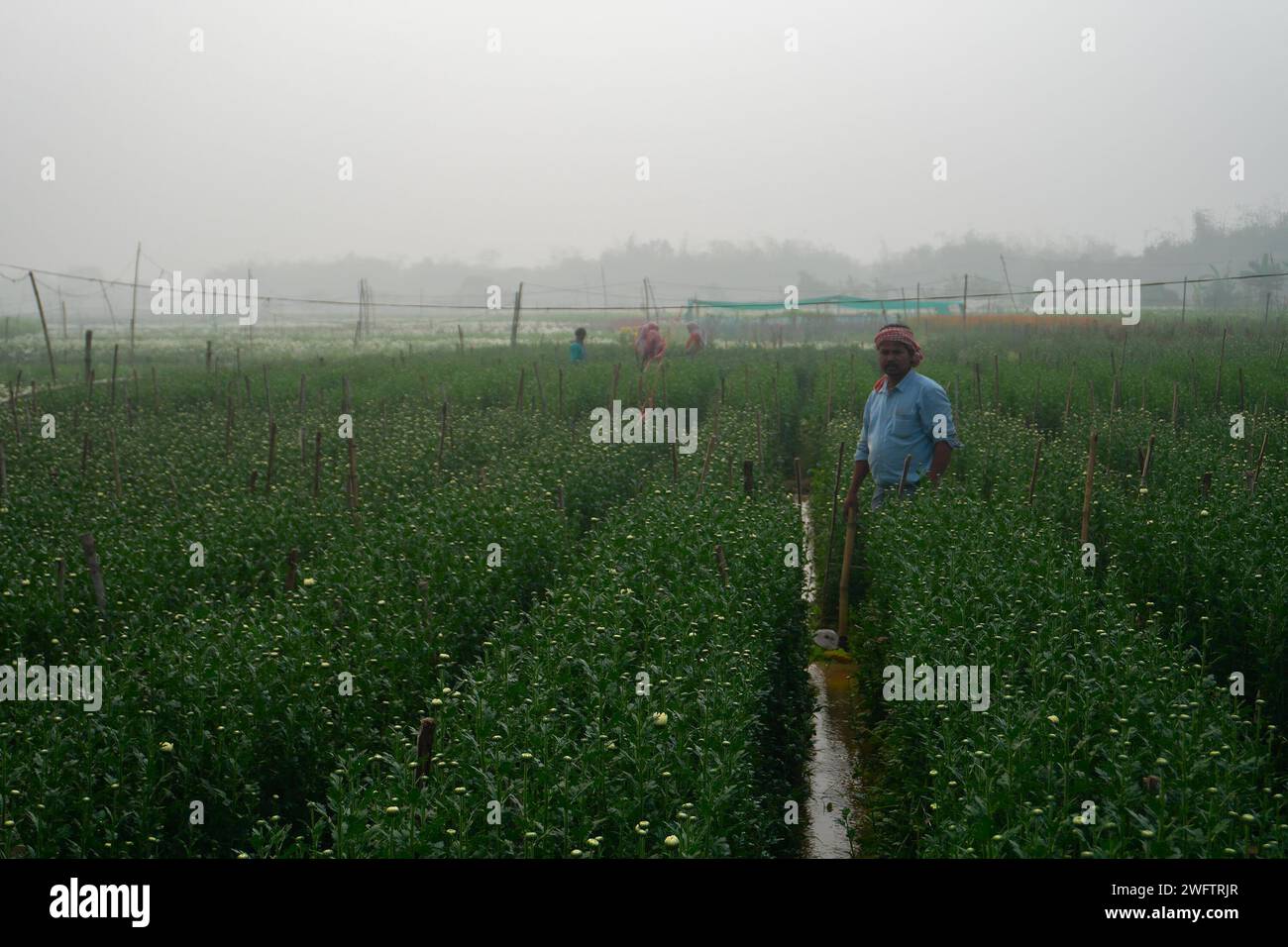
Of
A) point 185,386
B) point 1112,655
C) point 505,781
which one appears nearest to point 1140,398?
point 1112,655

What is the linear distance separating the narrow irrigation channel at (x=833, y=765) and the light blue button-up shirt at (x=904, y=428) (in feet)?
3.99

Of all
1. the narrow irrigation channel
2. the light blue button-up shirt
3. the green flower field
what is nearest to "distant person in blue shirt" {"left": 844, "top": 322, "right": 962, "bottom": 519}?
the light blue button-up shirt

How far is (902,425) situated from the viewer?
850 centimetres

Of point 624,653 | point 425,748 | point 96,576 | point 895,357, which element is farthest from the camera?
point 895,357

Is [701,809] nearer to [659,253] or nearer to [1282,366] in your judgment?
[1282,366]

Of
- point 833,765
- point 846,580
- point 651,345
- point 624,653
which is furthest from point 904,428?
point 651,345

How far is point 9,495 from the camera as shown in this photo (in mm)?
10211

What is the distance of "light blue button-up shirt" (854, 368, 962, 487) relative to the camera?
8.38m

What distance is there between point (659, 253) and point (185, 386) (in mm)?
139825

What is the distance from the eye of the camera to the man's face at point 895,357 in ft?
27.5

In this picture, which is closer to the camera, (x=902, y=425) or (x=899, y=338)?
(x=899, y=338)

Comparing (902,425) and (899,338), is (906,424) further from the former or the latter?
(899,338)

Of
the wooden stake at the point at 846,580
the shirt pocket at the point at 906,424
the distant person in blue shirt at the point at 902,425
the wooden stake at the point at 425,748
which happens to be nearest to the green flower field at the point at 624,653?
the wooden stake at the point at 425,748

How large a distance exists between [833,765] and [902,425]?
10.1 feet
